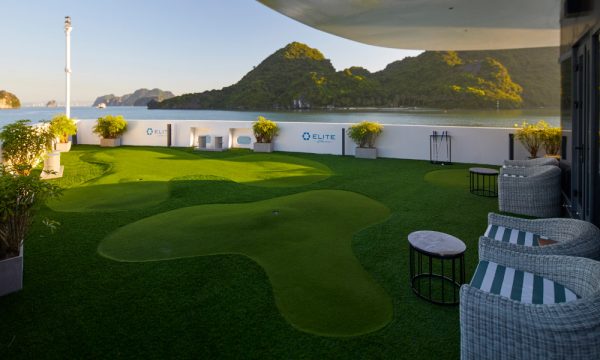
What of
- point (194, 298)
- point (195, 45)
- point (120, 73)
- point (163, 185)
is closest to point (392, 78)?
point (195, 45)

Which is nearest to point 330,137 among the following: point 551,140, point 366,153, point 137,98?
point 366,153

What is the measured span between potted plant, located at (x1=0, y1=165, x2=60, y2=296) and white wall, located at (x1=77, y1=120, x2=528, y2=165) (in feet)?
33.9

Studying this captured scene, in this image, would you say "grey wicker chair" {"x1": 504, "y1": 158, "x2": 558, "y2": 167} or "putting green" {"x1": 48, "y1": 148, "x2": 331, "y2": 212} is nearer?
"grey wicker chair" {"x1": 504, "y1": 158, "x2": 558, "y2": 167}

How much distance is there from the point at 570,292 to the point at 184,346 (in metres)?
2.58

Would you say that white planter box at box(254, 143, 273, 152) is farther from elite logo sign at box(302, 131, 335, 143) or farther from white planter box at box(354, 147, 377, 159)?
white planter box at box(354, 147, 377, 159)

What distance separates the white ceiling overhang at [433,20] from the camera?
6.93 m

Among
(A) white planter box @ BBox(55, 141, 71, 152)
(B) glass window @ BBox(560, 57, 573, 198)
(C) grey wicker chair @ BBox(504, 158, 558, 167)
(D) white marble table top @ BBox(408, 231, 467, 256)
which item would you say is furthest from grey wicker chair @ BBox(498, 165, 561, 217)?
(A) white planter box @ BBox(55, 141, 71, 152)

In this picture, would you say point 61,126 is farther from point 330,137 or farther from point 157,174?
point 330,137

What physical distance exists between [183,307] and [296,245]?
5.73 feet

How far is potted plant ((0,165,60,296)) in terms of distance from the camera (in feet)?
10.6

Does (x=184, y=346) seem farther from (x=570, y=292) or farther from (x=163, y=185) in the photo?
(x=163, y=185)

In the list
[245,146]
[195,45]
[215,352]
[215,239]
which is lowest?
[215,352]

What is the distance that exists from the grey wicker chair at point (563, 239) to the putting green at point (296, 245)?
1.13m

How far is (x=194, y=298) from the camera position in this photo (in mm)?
3201
